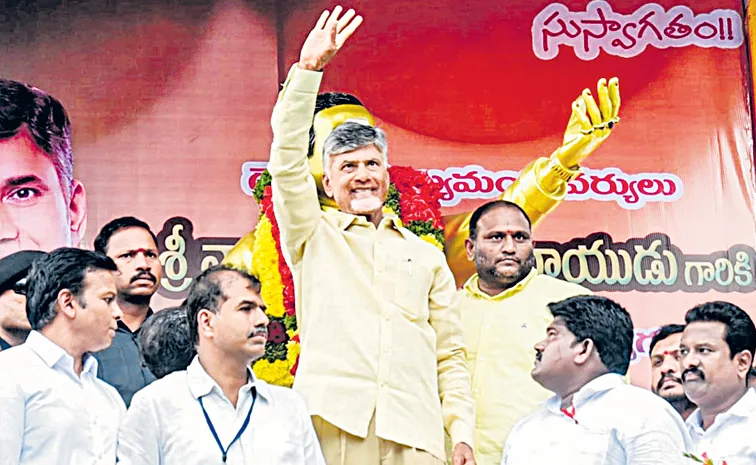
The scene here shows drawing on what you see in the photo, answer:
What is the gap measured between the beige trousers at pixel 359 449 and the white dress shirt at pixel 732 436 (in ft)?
4.23

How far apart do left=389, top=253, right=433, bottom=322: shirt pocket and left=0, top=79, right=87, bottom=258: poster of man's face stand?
6.94 feet

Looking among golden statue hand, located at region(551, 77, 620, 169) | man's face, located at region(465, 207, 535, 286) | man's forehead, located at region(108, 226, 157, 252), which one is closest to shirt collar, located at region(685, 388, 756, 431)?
man's face, located at region(465, 207, 535, 286)

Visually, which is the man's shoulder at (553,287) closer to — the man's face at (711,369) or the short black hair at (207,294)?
the man's face at (711,369)

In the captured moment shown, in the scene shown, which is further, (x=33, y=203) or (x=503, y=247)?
(x=33, y=203)

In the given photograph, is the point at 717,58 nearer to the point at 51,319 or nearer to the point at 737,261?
the point at 737,261

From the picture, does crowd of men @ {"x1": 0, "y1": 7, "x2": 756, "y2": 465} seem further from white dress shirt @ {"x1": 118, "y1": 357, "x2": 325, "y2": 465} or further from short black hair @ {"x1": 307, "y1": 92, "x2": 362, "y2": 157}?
short black hair @ {"x1": 307, "y1": 92, "x2": 362, "y2": 157}

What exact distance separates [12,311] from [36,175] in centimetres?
118

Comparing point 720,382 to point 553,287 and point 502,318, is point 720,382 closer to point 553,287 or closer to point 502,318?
point 553,287

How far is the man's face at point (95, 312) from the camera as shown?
4996 mm

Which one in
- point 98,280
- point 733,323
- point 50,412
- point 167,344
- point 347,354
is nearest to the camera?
point 50,412

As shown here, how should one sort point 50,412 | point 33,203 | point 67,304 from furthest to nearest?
point 33,203
point 67,304
point 50,412

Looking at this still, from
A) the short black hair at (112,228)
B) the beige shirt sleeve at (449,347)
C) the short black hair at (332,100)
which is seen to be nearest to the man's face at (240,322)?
the beige shirt sleeve at (449,347)

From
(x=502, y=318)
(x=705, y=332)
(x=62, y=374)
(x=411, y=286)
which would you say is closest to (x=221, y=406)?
(x=62, y=374)

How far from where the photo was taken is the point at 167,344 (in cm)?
584
